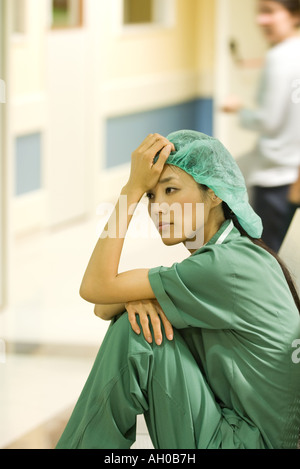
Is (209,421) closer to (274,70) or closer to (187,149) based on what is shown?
(187,149)

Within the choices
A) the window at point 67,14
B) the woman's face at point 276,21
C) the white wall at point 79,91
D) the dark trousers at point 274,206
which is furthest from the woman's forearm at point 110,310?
the window at point 67,14

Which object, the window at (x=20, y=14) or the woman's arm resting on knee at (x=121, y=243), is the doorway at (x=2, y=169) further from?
Result: the woman's arm resting on knee at (x=121, y=243)

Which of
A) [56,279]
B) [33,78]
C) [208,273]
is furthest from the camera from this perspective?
[33,78]

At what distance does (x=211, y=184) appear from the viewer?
1.51m

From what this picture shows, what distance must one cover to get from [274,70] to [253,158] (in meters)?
0.33

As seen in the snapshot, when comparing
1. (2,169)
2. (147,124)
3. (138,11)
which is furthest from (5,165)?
(138,11)

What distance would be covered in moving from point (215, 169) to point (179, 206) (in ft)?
0.31

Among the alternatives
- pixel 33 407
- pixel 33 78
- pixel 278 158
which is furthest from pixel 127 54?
pixel 33 407

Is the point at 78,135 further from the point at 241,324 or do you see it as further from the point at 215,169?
the point at 241,324

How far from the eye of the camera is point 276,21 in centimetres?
306

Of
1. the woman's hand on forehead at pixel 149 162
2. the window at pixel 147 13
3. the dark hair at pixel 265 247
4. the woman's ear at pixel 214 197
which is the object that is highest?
the window at pixel 147 13

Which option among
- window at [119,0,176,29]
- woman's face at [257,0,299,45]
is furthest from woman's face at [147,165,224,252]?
window at [119,0,176,29]

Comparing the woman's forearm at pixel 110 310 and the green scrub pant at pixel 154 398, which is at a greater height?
the woman's forearm at pixel 110 310

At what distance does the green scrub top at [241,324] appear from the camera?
57.2 inches
